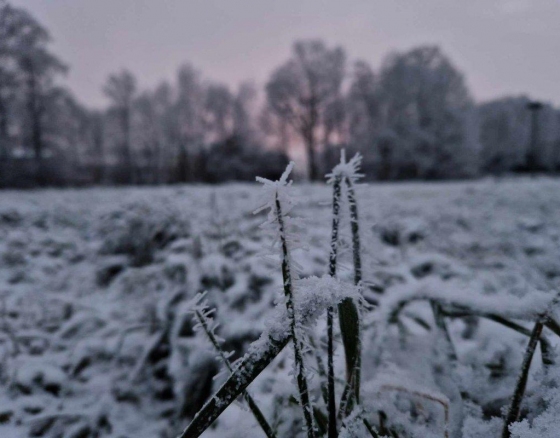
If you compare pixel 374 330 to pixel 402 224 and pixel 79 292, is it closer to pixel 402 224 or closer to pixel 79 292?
pixel 79 292

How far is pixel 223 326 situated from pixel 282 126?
29167mm

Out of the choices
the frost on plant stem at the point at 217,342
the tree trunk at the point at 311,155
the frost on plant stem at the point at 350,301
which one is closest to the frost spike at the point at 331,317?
the frost on plant stem at the point at 350,301

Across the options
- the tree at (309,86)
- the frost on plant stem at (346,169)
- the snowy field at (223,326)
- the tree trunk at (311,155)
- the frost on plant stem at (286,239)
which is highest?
the tree at (309,86)

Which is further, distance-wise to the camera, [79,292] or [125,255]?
[125,255]

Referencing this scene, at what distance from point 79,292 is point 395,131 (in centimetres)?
2336

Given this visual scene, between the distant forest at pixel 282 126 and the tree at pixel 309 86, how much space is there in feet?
0.27

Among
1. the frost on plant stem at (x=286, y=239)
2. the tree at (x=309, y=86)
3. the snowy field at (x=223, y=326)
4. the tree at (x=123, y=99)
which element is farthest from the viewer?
the tree at (x=123, y=99)

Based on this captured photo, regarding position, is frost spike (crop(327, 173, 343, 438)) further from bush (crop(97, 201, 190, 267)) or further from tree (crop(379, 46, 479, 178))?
tree (crop(379, 46, 479, 178))

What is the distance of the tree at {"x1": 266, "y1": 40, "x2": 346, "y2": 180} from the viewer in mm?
24380

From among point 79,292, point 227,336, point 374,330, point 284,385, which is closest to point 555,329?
Answer: point 374,330

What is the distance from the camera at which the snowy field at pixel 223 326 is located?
0.73m

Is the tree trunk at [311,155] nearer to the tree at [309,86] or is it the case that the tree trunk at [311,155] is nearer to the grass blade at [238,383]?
the tree at [309,86]

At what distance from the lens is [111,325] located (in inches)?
69.8

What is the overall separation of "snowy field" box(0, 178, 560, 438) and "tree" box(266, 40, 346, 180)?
21988mm
